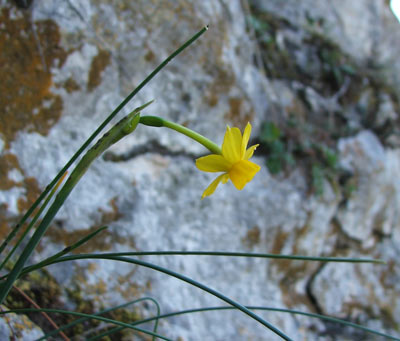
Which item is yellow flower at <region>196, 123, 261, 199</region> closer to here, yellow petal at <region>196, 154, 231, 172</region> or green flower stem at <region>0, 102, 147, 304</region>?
yellow petal at <region>196, 154, 231, 172</region>

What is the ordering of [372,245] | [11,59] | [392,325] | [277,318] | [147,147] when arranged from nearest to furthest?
1. [11,59]
2. [147,147]
3. [277,318]
4. [392,325]
5. [372,245]

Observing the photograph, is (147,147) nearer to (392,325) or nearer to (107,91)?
(107,91)

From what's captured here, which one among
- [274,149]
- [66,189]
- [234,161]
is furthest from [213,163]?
[274,149]

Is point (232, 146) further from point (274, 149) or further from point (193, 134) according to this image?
point (274, 149)

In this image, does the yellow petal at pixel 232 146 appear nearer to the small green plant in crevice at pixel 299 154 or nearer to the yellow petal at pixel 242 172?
the yellow petal at pixel 242 172

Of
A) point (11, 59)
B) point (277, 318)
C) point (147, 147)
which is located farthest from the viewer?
point (277, 318)

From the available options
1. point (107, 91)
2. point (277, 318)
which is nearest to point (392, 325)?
point (277, 318)

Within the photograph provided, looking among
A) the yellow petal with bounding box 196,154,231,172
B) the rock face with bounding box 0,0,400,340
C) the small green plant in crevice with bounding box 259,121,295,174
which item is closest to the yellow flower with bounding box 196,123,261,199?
the yellow petal with bounding box 196,154,231,172
